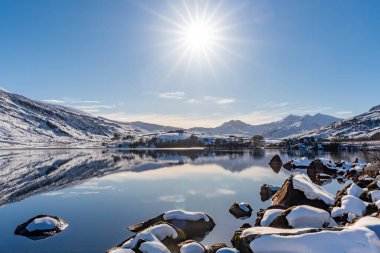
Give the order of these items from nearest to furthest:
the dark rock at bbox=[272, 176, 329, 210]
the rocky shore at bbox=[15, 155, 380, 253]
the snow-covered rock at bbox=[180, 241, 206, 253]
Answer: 1. the rocky shore at bbox=[15, 155, 380, 253]
2. the snow-covered rock at bbox=[180, 241, 206, 253]
3. the dark rock at bbox=[272, 176, 329, 210]

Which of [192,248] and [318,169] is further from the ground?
[318,169]

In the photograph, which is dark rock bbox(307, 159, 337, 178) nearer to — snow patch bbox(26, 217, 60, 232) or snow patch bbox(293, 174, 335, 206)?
snow patch bbox(293, 174, 335, 206)

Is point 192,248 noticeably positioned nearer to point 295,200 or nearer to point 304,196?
point 295,200

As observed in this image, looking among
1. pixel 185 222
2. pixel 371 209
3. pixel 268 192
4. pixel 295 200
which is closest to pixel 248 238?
pixel 185 222

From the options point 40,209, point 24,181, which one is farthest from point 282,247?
point 24,181

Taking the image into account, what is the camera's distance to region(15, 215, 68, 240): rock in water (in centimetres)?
2347

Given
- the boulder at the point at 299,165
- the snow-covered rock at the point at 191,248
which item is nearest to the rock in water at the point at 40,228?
the snow-covered rock at the point at 191,248

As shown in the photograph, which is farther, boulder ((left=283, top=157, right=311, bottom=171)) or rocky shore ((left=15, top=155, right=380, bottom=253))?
boulder ((left=283, top=157, right=311, bottom=171))

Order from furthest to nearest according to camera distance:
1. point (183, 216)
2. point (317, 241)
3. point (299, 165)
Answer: point (299, 165)
point (183, 216)
point (317, 241)

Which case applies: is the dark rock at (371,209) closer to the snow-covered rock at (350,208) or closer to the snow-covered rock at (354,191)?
the snow-covered rock at (350,208)

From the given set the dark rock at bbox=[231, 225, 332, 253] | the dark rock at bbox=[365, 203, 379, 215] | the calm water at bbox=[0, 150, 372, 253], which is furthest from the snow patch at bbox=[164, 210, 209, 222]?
the dark rock at bbox=[365, 203, 379, 215]

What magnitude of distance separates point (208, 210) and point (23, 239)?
1588cm

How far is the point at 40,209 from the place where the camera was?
33.3 metres

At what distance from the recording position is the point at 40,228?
2412cm
